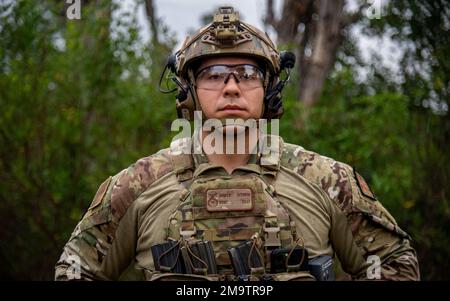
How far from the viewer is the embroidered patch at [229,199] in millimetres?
4809

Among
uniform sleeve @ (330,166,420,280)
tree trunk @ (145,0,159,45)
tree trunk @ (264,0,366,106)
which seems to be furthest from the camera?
tree trunk @ (264,0,366,106)

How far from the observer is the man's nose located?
4.85m

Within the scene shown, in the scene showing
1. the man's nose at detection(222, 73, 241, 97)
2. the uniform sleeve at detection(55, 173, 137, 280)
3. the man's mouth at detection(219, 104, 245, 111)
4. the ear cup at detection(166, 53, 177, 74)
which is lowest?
the uniform sleeve at detection(55, 173, 137, 280)

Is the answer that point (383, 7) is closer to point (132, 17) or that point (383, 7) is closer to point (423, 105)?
point (423, 105)

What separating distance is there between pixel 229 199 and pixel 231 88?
55 centimetres

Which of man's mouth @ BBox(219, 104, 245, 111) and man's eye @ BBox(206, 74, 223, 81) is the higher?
man's eye @ BBox(206, 74, 223, 81)

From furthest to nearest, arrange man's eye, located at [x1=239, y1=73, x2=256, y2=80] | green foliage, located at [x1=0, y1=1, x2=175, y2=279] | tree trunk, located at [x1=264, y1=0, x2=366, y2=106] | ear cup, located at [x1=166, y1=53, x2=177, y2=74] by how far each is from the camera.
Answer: tree trunk, located at [x1=264, y1=0, x2=366, y2=106]
green foliage, located at [x1=0, y1=1, x2=175, y2=279]
ear cup, located at [x1=166, y1=53, x2=177, y2=74]
man's eye, located at [x1=239, y1=73, x2=256, y2=80]

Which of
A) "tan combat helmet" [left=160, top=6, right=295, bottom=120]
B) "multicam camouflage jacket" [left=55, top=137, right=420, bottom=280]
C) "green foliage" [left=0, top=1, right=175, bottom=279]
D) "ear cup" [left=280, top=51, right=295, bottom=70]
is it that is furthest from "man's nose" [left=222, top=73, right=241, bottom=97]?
"green foliage" [left=0, top=1, right=175, bottom=279]

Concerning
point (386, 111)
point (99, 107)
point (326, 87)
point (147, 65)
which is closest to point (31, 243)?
point (99, 107)

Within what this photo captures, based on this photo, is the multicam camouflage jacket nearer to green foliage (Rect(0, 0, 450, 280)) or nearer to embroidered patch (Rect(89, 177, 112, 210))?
embroidered patch (Rect(89, 177, 112, 210))

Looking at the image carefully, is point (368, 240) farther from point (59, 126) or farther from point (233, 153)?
point (59, 126)

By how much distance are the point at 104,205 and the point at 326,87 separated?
860 centimetres

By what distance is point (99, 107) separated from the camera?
33.1 ft

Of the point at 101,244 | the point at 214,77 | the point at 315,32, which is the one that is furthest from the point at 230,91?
the point at 315,32
